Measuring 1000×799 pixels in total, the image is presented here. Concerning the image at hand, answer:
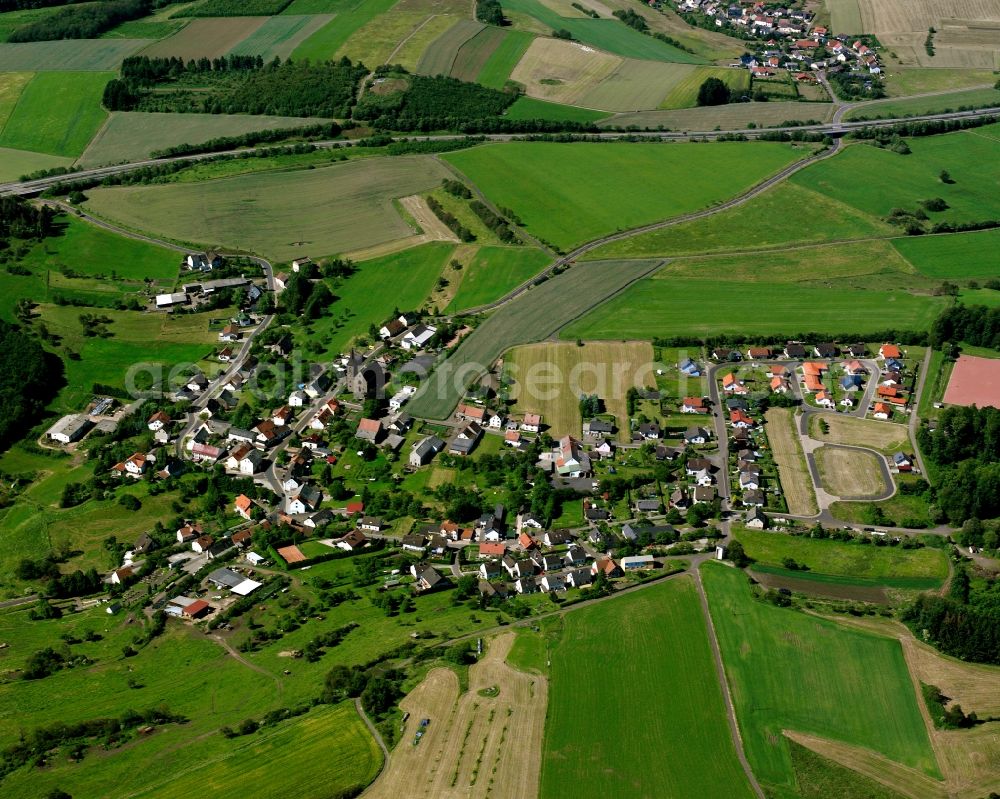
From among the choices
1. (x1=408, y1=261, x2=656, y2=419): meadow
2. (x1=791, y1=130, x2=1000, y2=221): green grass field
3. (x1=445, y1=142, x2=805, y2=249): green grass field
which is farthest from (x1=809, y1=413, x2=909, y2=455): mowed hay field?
(x1=791, y1=130, x2=1000, y2=221): green grass field

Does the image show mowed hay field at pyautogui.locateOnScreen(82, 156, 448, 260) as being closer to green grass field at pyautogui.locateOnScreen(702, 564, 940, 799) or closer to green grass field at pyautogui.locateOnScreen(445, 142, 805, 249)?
green grass field at pyautogui.locateOnScreen(445, 142, 805, 249)

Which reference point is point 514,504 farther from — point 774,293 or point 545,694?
point 774,293

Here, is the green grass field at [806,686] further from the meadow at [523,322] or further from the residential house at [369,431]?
the meadow at [523,322]

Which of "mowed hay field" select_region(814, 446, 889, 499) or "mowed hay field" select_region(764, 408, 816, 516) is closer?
"mowed hay field" select_region(764, 408, 816, 516)

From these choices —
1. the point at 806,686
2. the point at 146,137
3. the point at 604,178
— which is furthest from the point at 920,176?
the point at 146,137

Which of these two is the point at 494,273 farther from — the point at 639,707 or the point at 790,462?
the point at 639,707
